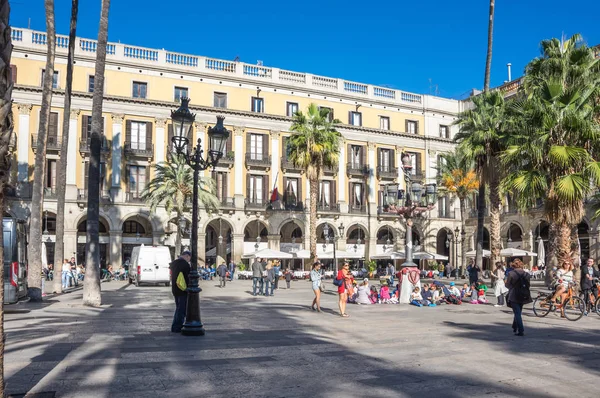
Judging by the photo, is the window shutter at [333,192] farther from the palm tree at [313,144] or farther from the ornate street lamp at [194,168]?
the ornate street lamp at [194,168]

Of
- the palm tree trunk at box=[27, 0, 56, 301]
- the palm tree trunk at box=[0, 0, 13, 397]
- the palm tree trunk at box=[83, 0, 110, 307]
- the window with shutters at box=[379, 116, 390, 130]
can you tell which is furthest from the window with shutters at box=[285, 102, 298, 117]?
the palm tree trunk at box=[0, 0, 13, 397]

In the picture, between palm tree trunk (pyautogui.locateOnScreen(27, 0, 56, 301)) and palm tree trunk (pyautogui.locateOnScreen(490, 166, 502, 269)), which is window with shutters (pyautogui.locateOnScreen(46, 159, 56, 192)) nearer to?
palm tree trunk (pyautogui.locateOnScreen(27, 0, 56, 301))

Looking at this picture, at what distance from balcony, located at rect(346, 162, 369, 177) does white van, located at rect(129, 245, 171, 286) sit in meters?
21.3

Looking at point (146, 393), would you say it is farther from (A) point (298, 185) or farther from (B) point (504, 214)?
(B) point (504, 214)

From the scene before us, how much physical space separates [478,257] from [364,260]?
19075mm

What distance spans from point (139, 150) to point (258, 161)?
8802 millimetres

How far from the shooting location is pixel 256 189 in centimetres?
4372

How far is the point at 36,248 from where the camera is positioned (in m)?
19.3

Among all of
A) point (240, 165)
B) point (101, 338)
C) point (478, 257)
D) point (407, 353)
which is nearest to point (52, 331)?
point (101, 338)

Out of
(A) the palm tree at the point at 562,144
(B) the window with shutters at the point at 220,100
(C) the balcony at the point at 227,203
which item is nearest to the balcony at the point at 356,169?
(C) the balcony at the point at 227,203

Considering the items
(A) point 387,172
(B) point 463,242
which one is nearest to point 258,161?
(A) point 387,172

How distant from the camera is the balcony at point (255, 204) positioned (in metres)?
42.9

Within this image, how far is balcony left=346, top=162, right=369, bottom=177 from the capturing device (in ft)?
155

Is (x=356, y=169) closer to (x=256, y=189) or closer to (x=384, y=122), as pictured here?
(x=384, y=122)
